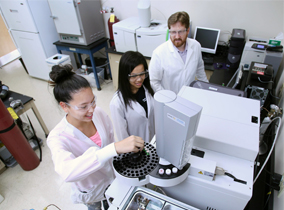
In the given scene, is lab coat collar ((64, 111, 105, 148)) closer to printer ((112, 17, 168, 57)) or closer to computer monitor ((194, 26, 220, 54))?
printer ((112, 17, 168, 57))

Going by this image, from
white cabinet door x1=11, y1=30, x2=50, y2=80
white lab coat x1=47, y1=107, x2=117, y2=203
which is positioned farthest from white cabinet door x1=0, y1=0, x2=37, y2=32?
white lab coat x1=47, y1=107, x2=117, y2=203

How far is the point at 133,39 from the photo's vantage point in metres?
Result: 2.39

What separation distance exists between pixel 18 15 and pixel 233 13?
324 cm

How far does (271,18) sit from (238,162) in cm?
222

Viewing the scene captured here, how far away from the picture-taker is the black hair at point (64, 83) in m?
0.88

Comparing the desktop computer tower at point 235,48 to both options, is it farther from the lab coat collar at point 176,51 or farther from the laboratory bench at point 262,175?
the lab coat collar at point 176,51

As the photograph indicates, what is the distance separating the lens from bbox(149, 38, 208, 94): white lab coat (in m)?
1.60

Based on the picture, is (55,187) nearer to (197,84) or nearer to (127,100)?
(127,100)

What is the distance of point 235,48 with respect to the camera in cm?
200

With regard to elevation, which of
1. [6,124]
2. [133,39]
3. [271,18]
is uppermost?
[271,18]

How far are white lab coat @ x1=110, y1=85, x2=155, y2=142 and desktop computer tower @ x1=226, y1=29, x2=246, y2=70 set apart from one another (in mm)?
1287

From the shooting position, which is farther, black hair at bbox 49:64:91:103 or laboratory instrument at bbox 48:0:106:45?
laboratory instrument at bbox 48:0:106:45

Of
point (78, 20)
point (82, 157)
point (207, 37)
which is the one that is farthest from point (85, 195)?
point (78, 20)

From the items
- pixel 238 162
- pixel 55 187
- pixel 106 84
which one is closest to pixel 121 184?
pixel 238 162
